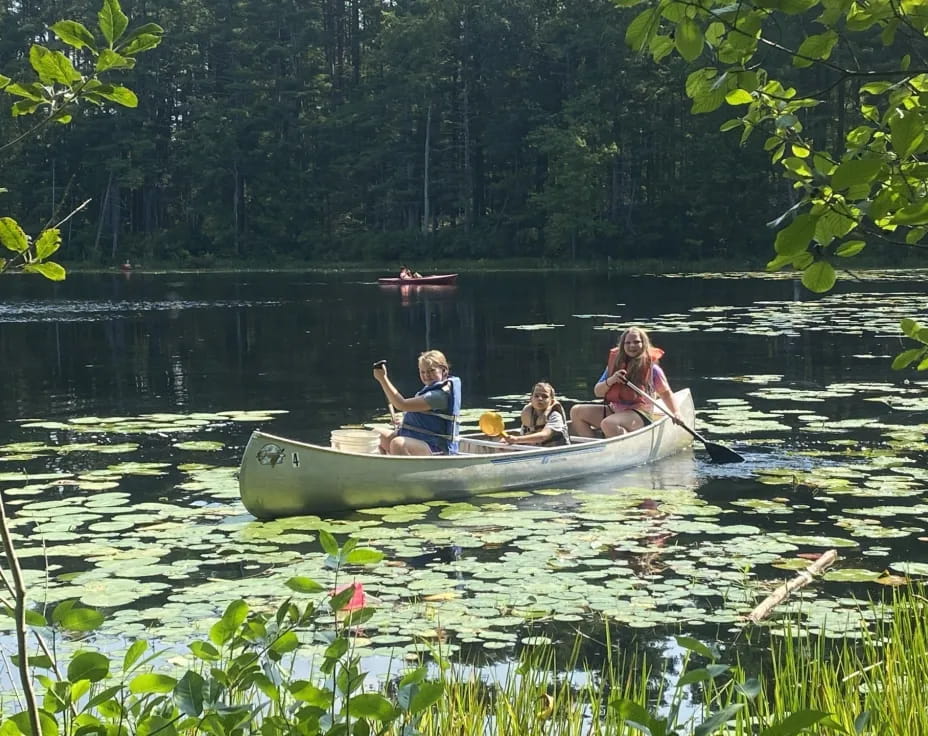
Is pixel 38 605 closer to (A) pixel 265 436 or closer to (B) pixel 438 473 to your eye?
(A) pixel 265 436

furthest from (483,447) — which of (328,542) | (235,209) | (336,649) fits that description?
(235,209)

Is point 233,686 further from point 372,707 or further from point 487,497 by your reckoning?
point 487,497

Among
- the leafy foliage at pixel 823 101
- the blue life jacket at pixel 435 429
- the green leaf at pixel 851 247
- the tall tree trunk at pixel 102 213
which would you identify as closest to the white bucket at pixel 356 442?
the blue life jacket at pixel 435 429

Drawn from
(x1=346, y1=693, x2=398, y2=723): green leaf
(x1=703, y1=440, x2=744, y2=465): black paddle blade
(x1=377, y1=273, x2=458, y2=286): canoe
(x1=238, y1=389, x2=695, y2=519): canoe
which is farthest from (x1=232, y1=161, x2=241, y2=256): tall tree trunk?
(x1=346, y1=693, x2=398, y2=723): green leaf

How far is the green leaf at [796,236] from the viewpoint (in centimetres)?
209

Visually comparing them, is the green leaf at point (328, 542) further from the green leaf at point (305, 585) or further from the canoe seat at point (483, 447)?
the canoe seat at point (483, 447)

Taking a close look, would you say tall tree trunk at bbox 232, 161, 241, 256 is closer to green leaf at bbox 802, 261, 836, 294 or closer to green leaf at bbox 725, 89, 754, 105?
green leaf at bbox 725, 89, 754, 105

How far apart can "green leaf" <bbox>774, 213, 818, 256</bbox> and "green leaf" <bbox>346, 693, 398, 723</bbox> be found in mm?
1029

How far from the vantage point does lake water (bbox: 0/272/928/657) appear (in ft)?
22.1

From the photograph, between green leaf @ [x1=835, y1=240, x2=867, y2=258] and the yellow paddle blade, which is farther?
the yellow paddle blade

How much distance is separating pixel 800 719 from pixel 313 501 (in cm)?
730

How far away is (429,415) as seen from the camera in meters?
10.2

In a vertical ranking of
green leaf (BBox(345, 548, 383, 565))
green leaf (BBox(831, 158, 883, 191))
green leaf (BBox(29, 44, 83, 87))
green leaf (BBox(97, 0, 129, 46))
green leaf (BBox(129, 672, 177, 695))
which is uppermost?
green leaf (BBox(97, 0, 129, 46))

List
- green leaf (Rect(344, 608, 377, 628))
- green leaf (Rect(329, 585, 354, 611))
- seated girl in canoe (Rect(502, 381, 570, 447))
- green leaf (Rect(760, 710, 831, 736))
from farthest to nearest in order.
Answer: seated girl in canoe (Rect(502, 381, 570, 447))
green leaf (Rect(344, 608, 377, 628))
green leaf (Rect(329, 585, 354, 611))
green leaf (Rect(760, 710, 831, 736))
